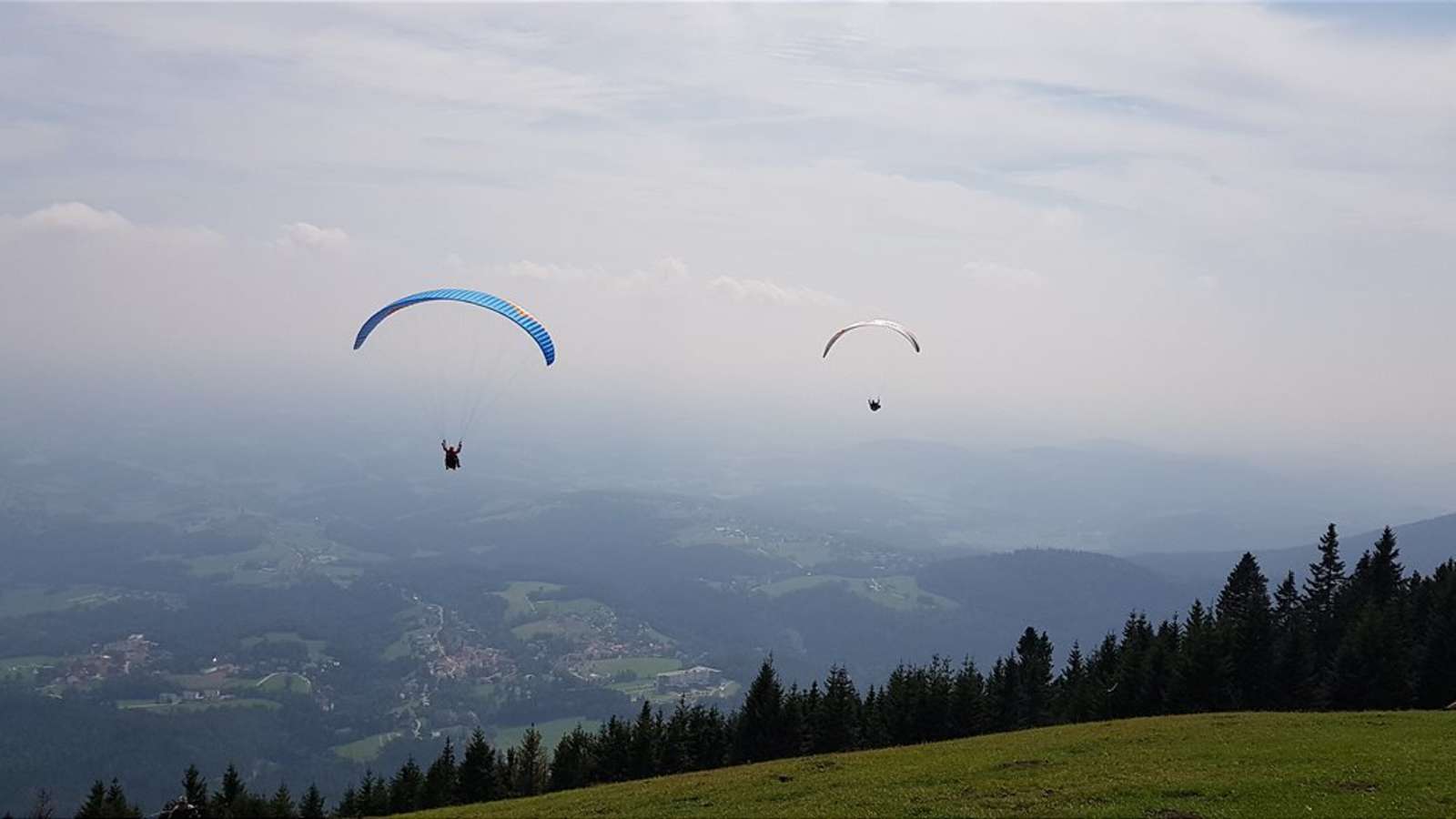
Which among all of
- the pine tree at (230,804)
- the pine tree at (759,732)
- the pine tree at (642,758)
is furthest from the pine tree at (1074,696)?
the pine tree at (230,804)

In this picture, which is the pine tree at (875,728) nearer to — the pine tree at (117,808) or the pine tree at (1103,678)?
the pine tree at (1103,678)

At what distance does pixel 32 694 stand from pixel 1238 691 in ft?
763

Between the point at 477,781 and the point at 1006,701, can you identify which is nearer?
the point at 477,781

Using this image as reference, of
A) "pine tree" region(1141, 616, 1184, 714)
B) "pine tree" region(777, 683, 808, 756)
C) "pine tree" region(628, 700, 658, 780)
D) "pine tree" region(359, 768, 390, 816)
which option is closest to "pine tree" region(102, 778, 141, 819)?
"pine tree" region(359, 768, 390, 816)

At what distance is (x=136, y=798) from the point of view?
495ft

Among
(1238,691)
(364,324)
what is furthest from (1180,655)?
(364,324)

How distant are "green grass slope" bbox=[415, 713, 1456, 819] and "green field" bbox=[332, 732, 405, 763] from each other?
157 metres

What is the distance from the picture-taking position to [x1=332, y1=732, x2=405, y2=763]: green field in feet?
600

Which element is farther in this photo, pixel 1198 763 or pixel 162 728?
pixel 162 728

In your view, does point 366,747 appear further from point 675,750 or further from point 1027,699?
point 1027,699

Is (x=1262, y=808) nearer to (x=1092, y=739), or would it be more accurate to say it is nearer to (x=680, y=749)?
(x=1092, y=739)

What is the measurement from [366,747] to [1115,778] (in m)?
188

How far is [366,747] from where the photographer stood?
189375 mm

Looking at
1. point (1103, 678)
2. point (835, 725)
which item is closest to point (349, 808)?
point (835, 725)
